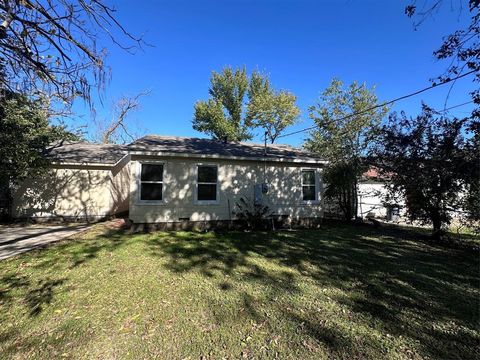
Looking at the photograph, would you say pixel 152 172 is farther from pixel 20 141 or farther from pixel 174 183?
pixel 20 141

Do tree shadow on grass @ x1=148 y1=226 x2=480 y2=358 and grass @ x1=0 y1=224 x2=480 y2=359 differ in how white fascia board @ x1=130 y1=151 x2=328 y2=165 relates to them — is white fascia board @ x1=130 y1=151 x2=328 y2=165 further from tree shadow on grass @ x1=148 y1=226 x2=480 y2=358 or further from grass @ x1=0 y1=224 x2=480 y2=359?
grass @ x1=0 y1=224 x2=480 y2=359

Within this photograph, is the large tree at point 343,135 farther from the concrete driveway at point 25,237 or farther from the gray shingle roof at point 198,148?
the concrete driveway at point 25,237

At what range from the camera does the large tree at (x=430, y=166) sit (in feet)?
25.8

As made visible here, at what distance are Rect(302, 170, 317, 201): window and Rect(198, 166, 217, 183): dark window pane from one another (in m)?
3.98

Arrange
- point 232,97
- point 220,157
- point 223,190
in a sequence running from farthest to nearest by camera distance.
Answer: point 232,97 < point 223,190 < point 220,157

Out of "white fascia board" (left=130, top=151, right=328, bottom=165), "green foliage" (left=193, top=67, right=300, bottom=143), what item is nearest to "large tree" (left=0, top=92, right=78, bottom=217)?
"white fascia board" (left=130, top=151, right=328, bottom=165)

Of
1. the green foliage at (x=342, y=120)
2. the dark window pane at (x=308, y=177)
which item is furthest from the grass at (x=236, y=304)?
the green foliage at (x=342, y=120)

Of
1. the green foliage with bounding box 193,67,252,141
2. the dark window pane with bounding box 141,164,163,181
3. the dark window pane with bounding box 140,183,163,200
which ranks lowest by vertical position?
the dark window pane with bounding box 140,183,163,200

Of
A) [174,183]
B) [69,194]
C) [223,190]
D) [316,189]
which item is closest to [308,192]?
[316,189]

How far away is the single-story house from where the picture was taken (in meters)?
9.62

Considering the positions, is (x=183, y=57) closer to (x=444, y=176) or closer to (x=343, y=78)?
(x=444, y=176)

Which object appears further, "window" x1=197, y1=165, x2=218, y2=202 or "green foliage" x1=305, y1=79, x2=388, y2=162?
"green foliage" x1=305, y1=79, x2=388, y2=162

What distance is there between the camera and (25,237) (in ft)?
27.1

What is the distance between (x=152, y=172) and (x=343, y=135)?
1477cm
